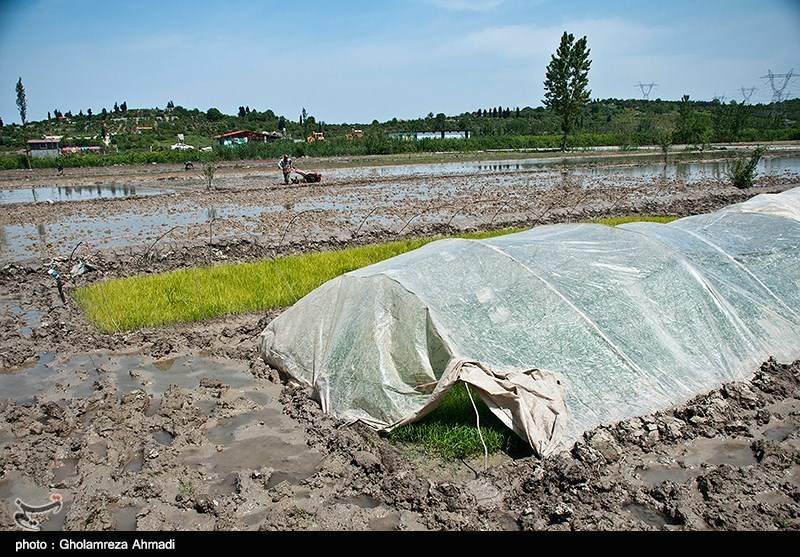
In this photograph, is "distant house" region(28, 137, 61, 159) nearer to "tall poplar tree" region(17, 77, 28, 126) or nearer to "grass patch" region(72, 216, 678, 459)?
"tall poplar tree" region(17, 77, 28, 126)

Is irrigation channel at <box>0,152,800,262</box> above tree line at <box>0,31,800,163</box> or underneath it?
underneath

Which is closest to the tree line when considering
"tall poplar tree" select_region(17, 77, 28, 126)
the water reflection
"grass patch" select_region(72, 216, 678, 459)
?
"tall poplar tree" select_region(17, 77, 28, 126)

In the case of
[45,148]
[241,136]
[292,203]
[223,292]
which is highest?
[241,136]

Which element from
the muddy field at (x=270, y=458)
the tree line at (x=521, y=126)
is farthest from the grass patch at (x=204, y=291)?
the tree line at (x=521, y=126)

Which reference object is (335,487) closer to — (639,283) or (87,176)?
(639,283)

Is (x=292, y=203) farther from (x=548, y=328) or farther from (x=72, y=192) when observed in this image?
(x=548, y=328)

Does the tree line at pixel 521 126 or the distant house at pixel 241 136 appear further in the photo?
the distant house at pixel 241 136

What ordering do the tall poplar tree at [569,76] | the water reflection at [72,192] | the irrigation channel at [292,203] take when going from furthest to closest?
the tall poplar tree at [569,76] < the water reflection at [72,192] < the irrigation channel at [292,203]

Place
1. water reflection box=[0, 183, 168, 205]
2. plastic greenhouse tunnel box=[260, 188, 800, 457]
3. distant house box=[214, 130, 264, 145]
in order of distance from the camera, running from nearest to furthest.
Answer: plastic greenhouse tunnel box=[260, 188, 800, 457]
water reflection box=[0, 183, 168, 205]
distant house box=[214, 130, 264, 145]

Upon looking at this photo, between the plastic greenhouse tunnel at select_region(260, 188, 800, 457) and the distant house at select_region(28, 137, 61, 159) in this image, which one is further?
the distant house at select_region(28, 137, 61, 159)

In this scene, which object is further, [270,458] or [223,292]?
[223,292]

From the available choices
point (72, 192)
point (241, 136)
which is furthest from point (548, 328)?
point (241, 136)

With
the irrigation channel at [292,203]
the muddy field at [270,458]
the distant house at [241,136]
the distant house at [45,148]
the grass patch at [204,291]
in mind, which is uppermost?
the distant house at [241,136]

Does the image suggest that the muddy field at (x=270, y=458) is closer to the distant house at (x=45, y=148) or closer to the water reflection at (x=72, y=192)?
the water reflection at (x=72, y=192)
